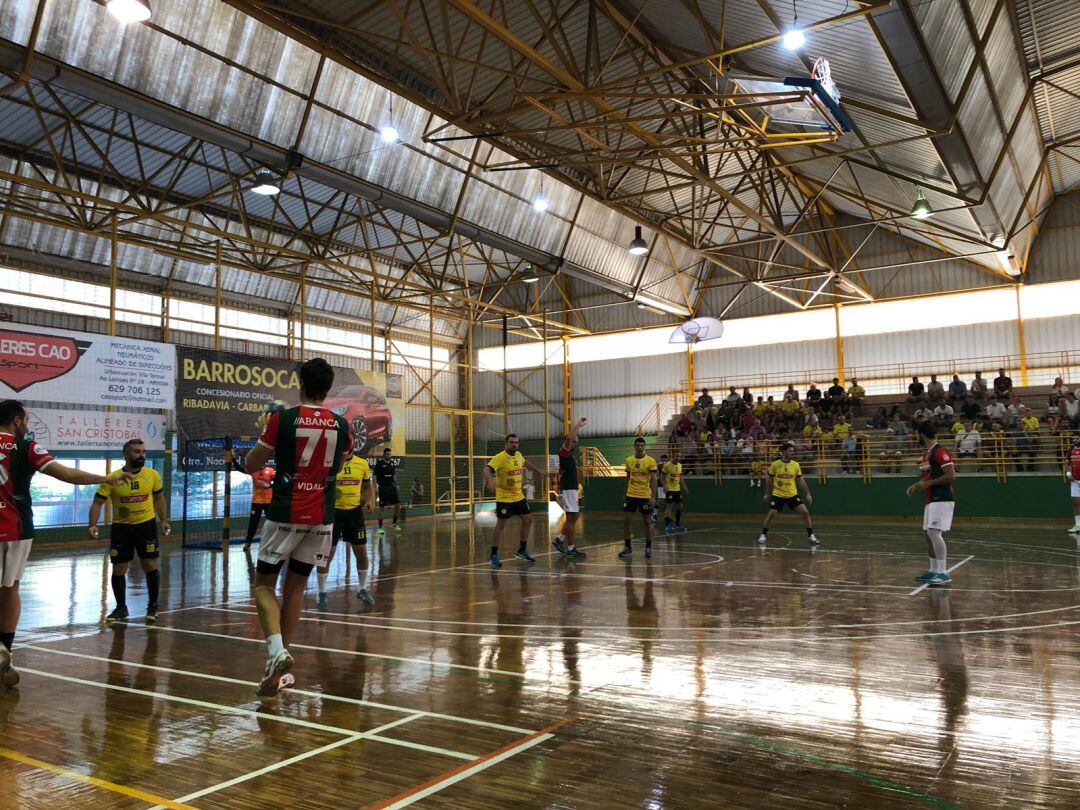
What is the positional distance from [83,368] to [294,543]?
49.4 ft

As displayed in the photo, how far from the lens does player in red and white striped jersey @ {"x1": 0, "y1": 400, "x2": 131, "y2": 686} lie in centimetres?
596

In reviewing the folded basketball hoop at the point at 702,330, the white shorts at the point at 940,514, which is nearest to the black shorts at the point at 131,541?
the white shorts at the point at 940,514

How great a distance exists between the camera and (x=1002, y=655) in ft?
21.5

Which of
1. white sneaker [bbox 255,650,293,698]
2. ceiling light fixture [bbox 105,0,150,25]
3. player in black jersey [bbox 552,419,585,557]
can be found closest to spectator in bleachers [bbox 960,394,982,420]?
player in black jersey [bbox 552,419,585,557]

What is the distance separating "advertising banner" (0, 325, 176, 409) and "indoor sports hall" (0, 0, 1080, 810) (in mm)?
94

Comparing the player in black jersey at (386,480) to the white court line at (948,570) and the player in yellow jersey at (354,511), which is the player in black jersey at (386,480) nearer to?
the player in yellow jersey at (354,511)

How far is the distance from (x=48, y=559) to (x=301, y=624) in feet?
36.5

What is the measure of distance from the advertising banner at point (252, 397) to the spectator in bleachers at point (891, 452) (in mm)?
15252

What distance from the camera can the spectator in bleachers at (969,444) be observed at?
76.1 feet

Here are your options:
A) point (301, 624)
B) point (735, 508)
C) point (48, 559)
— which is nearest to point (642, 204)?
point (735, 508)

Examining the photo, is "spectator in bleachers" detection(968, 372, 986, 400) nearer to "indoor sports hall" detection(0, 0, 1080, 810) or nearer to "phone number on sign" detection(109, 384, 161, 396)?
"indoor sports hall" detection(0, 0, 1080, 810)

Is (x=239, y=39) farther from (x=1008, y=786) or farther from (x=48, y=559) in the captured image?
(x=1008, y=786)

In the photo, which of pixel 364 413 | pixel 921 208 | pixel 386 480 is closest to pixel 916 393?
pixel 921 208

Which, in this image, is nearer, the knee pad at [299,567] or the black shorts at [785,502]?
the knee pad at [299,567]
